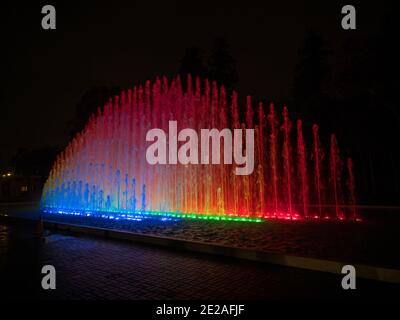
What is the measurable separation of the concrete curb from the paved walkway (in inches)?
7.3

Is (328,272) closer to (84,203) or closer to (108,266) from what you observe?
(108,266)

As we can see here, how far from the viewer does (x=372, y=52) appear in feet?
63.7

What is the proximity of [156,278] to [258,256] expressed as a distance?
233 cm

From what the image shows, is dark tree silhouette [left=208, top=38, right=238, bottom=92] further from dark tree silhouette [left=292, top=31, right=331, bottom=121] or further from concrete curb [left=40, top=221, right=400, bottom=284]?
concrete curb [left=40, top=221, right=400, bottom=284]

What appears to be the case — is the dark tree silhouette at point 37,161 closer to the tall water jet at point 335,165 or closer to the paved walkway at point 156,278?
the tall water jet at point 335,165

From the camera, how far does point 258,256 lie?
7141 millimetres

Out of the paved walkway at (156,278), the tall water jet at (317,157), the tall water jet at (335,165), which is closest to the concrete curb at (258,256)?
the paved walkway at (156,278)

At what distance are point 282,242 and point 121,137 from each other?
13.5 m

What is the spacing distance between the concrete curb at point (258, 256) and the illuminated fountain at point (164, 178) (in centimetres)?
472

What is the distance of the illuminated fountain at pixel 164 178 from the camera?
54.1 feet

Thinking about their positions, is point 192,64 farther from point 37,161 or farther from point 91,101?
point 37,161

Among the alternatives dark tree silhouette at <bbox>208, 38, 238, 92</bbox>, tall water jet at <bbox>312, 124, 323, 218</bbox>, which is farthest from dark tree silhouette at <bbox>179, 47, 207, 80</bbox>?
tall water jet at <bbox>312, 124, 323, 218</bbox>

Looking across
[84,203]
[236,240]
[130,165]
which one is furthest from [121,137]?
[236,240]

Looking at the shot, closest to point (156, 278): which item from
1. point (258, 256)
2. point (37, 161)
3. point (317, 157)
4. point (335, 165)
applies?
point (258, 256)
